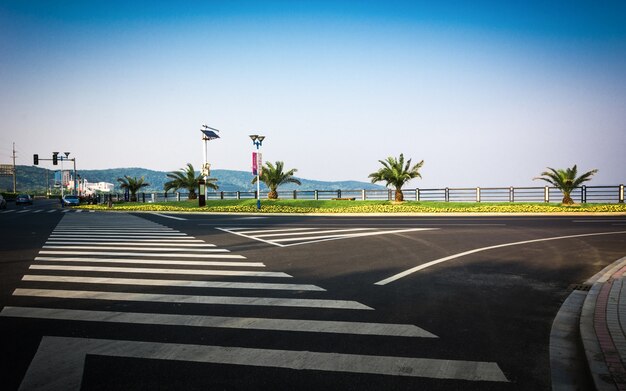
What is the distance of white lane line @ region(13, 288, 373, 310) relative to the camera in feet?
19.6

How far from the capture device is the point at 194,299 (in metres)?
6.27

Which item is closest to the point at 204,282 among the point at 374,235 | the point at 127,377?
the point at 127,377

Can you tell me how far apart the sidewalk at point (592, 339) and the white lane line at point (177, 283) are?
11.4 feet

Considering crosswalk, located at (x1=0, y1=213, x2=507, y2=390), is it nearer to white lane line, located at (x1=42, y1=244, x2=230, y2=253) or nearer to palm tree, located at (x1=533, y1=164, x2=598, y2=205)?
white lane line, located at (x1=42, y1=244, x2=230, y2=253)

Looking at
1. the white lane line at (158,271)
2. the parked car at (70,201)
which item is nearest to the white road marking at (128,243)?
the white lane line at (158,271)

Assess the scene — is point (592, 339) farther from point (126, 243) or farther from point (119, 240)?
point (119, 240)

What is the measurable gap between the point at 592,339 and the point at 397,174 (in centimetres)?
3059

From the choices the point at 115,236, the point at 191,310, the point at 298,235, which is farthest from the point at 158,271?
the point at 115,236

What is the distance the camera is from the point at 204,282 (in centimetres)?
745

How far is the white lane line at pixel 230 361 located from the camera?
3.66m

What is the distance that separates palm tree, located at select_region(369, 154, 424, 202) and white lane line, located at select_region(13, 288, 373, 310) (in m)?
29.2

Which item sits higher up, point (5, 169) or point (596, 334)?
point (5, 169)

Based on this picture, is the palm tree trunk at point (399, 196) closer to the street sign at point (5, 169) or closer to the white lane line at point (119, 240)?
the white lane line at point (119, 240)

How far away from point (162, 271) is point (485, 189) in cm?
3436
